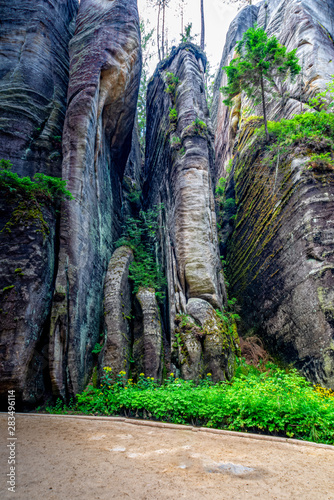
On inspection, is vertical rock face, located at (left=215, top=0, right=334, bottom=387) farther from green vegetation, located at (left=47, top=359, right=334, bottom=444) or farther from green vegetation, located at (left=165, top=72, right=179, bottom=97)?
green vegetation, located at (left=165, top=72, right=179, bottom=97)

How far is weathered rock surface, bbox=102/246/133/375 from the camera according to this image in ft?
25.3

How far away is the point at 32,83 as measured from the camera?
992cm

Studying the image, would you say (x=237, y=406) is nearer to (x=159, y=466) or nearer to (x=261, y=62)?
(x=159, y=466)

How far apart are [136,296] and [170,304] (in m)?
1.12

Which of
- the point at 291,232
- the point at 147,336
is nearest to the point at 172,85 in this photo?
the point at 291,232

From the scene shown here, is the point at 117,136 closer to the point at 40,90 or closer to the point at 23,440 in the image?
the point at 40,90

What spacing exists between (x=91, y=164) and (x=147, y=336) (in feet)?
19.1

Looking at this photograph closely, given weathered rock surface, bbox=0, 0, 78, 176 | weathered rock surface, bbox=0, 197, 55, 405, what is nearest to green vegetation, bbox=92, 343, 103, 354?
weathered rock surface, bbox=0, 197, 55, 405

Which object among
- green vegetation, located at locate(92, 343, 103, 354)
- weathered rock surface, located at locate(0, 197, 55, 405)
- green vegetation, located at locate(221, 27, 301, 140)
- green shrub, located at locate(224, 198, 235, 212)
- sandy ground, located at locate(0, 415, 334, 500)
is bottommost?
sandy ground, located at locate(0, 415, 334, 500)

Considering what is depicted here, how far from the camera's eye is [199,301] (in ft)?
28.5

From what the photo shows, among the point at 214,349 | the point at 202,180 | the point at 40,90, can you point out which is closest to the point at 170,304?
the point at 214,349

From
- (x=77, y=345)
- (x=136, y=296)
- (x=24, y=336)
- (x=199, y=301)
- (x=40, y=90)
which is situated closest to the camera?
(x=24, y=336)

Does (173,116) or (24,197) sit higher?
(173,116)

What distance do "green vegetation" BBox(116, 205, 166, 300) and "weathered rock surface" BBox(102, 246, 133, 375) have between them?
421mm
